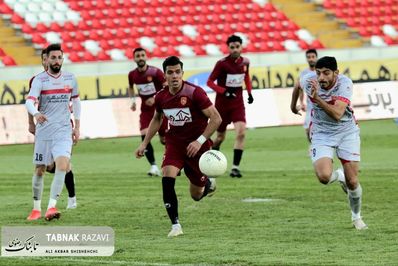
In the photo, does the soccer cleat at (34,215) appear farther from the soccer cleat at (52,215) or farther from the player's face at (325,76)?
the player's face at (325,76)

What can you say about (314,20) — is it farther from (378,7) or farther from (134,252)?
(134,252)

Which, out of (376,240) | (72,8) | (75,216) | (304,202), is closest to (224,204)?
(304,202)

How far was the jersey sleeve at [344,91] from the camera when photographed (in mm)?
12906

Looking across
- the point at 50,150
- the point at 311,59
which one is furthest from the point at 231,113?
the point at 50,150

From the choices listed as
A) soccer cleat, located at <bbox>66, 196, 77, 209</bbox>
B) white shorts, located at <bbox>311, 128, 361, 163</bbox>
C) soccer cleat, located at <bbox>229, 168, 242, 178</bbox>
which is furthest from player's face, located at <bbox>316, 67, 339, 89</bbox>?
soccer cleat, located at <bbox>229, 168, 242, 178</bbox>

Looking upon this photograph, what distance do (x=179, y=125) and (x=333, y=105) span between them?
1811mm

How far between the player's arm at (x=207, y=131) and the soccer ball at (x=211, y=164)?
0.55 ft

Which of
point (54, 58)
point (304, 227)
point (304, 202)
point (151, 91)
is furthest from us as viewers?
point (151, 91)

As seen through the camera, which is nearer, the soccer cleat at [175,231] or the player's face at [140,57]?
the soccer cleat at [175,231]

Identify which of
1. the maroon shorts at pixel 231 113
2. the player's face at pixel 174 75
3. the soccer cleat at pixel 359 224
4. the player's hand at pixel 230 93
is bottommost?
the maroon shorts at pixel 231 113

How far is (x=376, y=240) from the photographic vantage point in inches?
477

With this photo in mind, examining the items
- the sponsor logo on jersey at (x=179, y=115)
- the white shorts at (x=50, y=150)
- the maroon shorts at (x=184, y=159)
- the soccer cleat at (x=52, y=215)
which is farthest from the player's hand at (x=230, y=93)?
the sponsor logo on jersey at (x=179, y=115)

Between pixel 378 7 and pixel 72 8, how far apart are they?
11740 millimetres

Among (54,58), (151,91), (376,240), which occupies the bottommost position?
(151,91)
